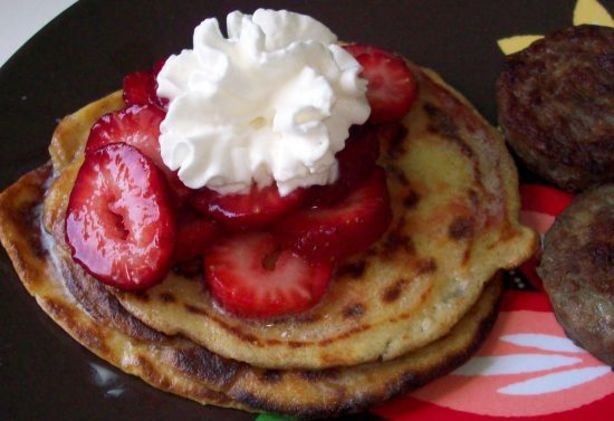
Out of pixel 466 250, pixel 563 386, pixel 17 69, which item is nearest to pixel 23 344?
pixel 17 69

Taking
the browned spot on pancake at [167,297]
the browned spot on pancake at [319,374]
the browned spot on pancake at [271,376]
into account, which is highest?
the browned spot on pancake at [167,297]

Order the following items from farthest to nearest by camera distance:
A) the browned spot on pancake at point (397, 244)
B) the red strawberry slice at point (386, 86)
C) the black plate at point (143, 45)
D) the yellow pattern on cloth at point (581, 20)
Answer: the yellow pattern on cloth at point (581, 20) → the black plate at point (143, 45) → the red strawberry slice at point (386, 86) → the browned spot on pancake at point (397, 244)

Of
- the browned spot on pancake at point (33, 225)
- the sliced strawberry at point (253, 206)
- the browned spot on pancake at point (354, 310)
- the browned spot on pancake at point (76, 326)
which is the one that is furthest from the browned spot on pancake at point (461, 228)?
the browned spot on pancake at point (33, 225)

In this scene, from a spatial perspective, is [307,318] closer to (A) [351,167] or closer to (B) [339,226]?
(B) [339,226]

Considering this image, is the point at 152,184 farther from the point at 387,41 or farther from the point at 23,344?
the point at 387,41

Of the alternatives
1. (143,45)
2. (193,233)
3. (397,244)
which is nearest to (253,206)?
(193,233)

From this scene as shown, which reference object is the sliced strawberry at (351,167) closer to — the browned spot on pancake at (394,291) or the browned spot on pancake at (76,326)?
the browned spot on pancake at (394,291)

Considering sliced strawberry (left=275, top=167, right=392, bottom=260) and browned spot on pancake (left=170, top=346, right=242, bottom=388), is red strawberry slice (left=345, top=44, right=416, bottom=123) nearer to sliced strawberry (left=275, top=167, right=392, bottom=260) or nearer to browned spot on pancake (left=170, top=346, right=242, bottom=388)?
sliced strawberry (left=275, top=167, right=392, bottom=260)
